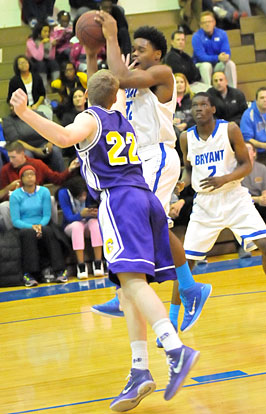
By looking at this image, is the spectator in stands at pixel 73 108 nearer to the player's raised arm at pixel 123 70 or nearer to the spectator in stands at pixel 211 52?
the spectator in stands at pixel 211 52

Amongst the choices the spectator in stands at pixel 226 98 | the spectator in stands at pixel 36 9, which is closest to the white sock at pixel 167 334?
the spectator in stands at pixel 226 98

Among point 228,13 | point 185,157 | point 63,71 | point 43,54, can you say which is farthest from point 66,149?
point 228,13

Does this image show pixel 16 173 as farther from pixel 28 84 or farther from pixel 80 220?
pixel 28 84

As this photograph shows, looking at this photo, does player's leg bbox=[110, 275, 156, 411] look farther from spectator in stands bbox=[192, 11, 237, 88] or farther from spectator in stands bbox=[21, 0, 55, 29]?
spectator in stands bbox=[21, 0, 55, 29]

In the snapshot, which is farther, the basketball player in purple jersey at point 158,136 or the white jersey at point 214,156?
the white jersey at point 214,156

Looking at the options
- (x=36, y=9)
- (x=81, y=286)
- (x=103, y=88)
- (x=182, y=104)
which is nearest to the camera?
(x=103, y=88)

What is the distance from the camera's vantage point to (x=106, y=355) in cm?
487

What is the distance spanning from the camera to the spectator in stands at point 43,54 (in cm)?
1144

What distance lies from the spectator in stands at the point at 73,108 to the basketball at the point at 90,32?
205 inches

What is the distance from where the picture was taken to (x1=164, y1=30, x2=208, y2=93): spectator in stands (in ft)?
36.8

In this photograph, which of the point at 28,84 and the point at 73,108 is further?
the point at 28,84

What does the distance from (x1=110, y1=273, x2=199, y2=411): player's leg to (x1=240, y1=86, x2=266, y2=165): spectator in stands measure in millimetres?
6753

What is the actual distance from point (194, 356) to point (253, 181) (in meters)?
6.15

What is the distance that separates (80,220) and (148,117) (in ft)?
12.8
